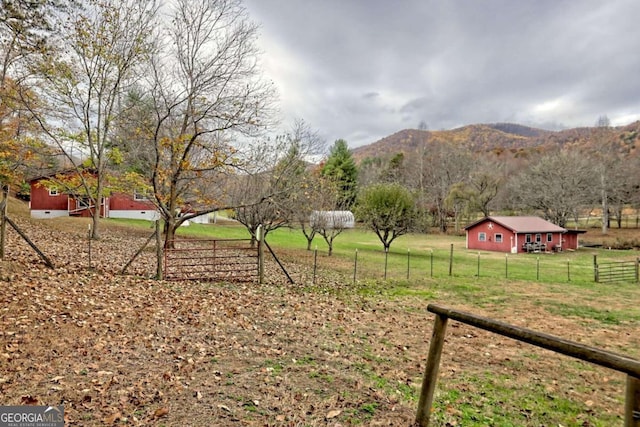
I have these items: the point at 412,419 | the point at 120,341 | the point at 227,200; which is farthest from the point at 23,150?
the point at 412,419

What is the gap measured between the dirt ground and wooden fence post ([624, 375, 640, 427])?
192cm

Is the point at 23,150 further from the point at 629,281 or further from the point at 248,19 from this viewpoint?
the point at 629,281

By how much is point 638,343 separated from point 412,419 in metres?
7.50

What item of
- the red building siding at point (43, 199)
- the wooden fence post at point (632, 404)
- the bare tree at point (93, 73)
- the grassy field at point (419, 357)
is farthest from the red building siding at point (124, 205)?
the wooden fence post at point (632, 404)

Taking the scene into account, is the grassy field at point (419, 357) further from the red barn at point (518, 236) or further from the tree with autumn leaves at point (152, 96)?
the red barn at point (518, 236)

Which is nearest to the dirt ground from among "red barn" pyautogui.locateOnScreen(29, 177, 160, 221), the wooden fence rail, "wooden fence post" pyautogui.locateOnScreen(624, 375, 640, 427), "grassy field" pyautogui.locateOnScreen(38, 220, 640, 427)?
"grassy field" pyautogui.locateOnScreen(38, 220, 640, 427)

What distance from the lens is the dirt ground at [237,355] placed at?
3779 mm

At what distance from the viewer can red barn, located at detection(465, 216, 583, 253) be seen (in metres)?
Result: 34.2

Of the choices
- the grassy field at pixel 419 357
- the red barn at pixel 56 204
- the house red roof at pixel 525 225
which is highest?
the red barn at pixel 56 204

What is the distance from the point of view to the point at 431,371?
11.5 feet

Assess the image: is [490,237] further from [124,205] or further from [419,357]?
[124,205]

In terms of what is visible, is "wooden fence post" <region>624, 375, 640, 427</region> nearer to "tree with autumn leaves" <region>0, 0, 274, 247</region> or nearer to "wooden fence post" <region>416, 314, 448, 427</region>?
"wooden fence post" <region>416, 314, 448, 427</region>

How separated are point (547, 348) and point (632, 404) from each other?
52 cm

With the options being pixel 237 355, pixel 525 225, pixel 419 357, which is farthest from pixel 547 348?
pixel 525 225
